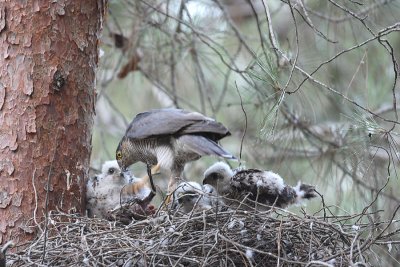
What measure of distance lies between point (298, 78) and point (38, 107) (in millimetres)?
1338

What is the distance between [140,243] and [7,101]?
3.45 ft

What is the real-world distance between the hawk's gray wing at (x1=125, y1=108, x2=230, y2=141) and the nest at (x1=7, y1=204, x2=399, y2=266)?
25.4 inches

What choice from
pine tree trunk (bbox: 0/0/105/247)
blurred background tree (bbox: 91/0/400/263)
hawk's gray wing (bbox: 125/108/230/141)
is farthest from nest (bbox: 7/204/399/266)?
hawk's gray wing (bbox: 125/108/230/141)

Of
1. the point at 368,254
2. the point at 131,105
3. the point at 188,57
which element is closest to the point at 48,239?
the point at 368,254

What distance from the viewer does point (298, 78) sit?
4199mm

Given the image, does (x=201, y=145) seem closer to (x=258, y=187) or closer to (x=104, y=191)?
(x=258, y=187)

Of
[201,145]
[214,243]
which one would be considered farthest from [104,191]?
[214,243]

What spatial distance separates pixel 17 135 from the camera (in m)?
3.84

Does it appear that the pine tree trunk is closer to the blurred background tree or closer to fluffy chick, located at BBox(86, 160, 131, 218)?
fluffy chick, located at BBox(86, 160, 131, 218)

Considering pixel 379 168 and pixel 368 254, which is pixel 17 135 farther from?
pixel 379 168

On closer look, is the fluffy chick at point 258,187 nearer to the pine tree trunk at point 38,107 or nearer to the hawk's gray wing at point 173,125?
the hawk's gray wing at point 173,125

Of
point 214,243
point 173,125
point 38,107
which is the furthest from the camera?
point 173,125

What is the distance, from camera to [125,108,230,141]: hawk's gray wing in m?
4.04

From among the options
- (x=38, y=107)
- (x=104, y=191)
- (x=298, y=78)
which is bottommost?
(x=104, y=191)
